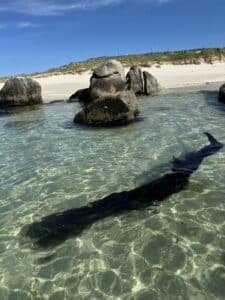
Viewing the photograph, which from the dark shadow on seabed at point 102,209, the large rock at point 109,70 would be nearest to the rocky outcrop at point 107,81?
the large rock at point 109,70

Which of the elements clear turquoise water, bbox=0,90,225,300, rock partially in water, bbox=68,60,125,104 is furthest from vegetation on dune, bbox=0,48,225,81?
clear turquoise water, bbox=0,90,225,300

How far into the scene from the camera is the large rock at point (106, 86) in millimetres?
24808

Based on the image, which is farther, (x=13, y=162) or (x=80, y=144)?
(x=80, y=144)

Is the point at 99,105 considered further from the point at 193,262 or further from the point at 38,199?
the point at 193,262

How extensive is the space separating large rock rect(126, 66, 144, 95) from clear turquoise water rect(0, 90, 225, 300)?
13.3 metres

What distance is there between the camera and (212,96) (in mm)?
24656

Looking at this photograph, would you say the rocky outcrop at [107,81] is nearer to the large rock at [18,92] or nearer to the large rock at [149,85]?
the large rock at [149,85]

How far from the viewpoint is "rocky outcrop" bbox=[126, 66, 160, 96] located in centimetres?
2816

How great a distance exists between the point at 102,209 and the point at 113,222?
24.2 inches

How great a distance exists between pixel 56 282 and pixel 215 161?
6.42 m

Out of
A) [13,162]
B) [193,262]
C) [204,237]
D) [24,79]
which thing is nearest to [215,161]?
[204,237]

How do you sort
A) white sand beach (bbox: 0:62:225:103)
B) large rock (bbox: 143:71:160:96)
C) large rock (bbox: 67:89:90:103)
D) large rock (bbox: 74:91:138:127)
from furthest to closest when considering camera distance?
1. white sand beach (bbox: 0:62:225:103)
2. large rock (bbox: 143:71:160:96)
3. large rock (bbox: 67:89:90:103)
4. large rock (bbox: 74:91:138:127)

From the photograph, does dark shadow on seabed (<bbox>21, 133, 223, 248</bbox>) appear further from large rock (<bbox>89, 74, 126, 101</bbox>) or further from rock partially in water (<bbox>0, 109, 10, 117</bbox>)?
rock partially in water (<bbox>0, 109, 10, 117</bbox>)

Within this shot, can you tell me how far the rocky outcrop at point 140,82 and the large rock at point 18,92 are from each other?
6.95m
